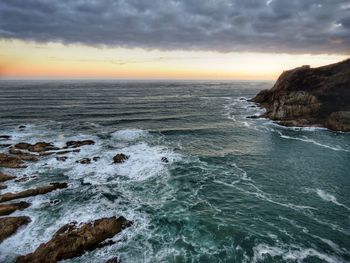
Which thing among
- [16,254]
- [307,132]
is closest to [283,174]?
[307,132]

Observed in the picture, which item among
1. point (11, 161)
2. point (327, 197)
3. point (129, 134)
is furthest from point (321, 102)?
point (11, 161)

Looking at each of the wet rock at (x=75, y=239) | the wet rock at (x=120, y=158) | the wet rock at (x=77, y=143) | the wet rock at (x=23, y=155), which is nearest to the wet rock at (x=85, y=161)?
the wet rock at (x=120, y=158)

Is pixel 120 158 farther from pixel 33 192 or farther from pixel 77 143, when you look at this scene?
pixel 33 192

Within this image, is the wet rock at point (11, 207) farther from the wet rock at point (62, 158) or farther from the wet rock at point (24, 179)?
the wet rock at point (62, 158)

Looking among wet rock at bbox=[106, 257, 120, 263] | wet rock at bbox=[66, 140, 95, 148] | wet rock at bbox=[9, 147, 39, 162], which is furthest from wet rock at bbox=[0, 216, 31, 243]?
wet rock at bbox=[66, 140, 95, 148]

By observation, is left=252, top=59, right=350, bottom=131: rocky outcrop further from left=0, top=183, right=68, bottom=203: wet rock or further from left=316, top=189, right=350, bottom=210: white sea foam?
left=0, top=183, right=68, bottom=203: wet rock

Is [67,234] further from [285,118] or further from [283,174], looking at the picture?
[285,118]
